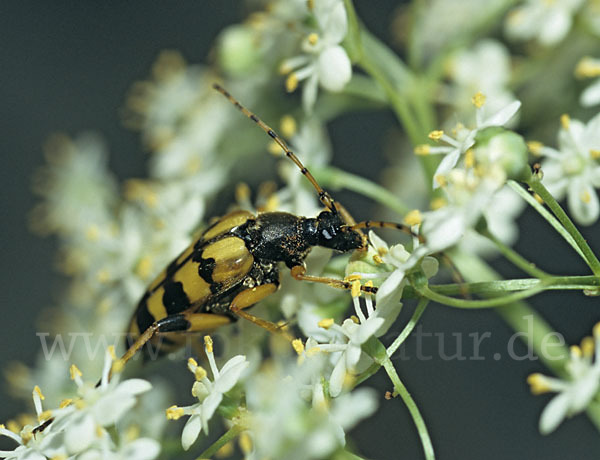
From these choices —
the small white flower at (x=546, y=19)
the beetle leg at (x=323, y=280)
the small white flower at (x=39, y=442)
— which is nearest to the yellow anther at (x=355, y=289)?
the beetle leg at (x=323, y=280)

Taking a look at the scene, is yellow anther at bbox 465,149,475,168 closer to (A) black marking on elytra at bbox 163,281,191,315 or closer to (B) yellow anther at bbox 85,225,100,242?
(A) black marking on elytra at bbox 163,281,191,315

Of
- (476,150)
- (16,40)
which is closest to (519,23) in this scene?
(476,150)

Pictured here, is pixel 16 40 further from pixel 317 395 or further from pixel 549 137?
pixel 317 395

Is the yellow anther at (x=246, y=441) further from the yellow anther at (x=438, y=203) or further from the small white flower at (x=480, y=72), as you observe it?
the small white flower at (x=480, y=72)

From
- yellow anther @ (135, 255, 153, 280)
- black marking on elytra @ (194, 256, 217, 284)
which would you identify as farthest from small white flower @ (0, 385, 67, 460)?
yellow anther @ (135, 255, 153, 280)

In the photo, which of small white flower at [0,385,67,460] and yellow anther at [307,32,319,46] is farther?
yellow anther at [307,32,319,46]

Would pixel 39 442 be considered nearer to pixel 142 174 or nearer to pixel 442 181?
pixel 442 181
